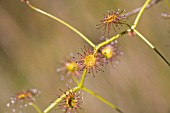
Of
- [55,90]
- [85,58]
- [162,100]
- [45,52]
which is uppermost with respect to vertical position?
[45,52]

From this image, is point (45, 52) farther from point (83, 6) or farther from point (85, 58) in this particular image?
point (85, 58)

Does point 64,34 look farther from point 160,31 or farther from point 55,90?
point 160,31

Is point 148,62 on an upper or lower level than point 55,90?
lower

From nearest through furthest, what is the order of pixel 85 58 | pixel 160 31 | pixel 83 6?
pixel 85 58 < pixel 160 31 < pixel 83 6

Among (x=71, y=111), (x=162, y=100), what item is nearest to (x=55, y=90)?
(x=162, y=100)

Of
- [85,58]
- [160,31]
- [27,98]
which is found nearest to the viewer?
[85,58]

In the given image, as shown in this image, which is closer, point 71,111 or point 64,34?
point 71,111
